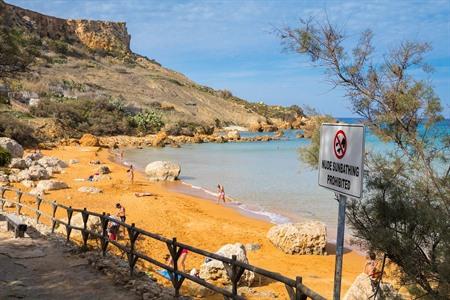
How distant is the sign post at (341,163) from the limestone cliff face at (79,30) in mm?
115242

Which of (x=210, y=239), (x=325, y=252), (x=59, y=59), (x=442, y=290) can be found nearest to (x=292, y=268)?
(x=325, y=252)

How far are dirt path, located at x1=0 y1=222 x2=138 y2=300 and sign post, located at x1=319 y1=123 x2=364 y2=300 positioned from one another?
420 cm

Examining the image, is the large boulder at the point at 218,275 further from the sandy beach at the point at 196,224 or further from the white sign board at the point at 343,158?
the white sign board at the point at 343,158

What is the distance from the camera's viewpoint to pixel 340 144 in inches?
149

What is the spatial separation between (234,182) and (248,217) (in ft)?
36.7

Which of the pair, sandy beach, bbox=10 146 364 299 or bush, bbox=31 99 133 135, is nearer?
sandy beach, bbox=10 146 364 299

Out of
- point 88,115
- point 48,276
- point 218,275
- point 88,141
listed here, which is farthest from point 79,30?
point 48,276

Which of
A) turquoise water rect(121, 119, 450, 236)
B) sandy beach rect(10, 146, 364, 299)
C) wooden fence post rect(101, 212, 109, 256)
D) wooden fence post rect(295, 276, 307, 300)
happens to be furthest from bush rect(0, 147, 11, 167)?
wooden fence post rect(295, 276, 307, 300)

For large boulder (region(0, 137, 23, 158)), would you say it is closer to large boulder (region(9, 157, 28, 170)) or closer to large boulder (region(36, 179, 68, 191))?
large boulder (region(9, 157, 28, 170))

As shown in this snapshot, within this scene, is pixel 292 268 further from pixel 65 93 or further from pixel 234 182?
pixel 65 93

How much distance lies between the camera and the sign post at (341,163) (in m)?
3.58

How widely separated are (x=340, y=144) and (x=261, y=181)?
29.1 meters

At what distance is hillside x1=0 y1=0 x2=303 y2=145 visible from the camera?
59688 millimetres

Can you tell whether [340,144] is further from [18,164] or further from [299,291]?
[18,164]
